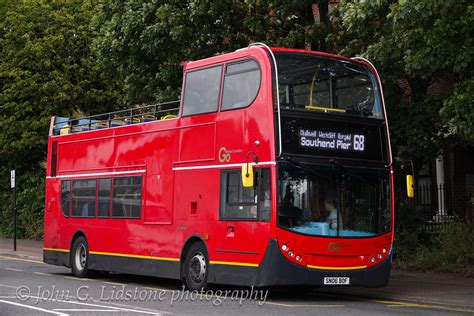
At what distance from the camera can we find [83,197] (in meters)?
20.3

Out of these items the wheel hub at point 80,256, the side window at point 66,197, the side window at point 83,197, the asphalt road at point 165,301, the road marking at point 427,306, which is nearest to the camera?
the asphalt road at point 165,301

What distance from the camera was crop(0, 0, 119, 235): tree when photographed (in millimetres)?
34469

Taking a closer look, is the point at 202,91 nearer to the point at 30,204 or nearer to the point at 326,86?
the point at 326,86

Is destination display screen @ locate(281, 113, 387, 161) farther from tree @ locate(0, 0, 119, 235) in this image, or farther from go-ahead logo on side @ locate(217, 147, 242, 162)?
tree @ locate(0, 0, 119, 235)

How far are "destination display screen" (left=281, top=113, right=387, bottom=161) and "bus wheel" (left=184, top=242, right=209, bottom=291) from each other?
2.95 m

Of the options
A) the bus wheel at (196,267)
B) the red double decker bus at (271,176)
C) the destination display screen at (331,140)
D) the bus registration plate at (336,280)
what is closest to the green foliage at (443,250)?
the red double decker bus at (271,176)

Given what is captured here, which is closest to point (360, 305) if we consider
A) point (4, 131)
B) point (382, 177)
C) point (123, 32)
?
point (382, 177)

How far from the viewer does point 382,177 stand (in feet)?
49.9

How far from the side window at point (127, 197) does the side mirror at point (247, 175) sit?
14.4 ft

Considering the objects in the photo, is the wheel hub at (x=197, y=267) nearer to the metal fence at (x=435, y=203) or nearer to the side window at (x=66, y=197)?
A: the side window at (x=66, y=197)

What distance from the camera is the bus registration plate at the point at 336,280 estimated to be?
14.4 m

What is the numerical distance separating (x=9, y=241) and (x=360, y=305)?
83.7 feet

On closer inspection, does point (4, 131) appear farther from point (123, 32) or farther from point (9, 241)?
Result: point (123, 32)

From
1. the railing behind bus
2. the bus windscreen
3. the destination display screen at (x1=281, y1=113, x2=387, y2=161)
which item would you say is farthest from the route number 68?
the railing behind bus
